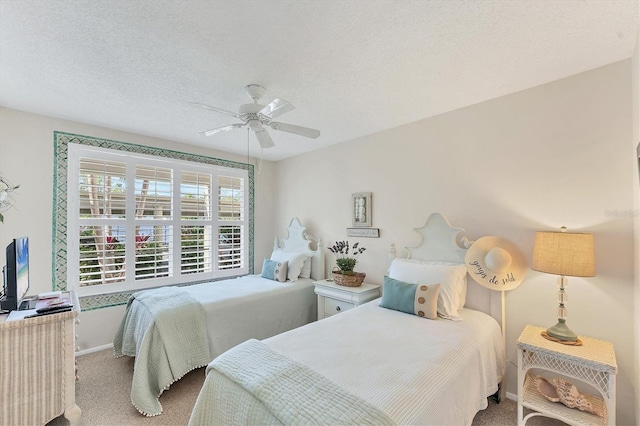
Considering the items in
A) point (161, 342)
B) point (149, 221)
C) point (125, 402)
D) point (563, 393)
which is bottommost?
point (125, 402)

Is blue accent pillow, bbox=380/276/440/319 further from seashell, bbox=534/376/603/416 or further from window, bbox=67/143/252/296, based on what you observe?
window, bbox=67/143/252/296

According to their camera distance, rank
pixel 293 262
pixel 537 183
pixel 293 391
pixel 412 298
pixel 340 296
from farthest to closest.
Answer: pixel 293 262, pixel 340 296, pixel 412 298, pixel 537 183, pixel 293 391

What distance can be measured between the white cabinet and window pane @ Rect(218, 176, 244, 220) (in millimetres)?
2333

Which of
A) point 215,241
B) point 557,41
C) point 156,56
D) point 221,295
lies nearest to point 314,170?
point 215,241

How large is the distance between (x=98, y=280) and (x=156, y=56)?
2.62m

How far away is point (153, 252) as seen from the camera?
11.6 feet

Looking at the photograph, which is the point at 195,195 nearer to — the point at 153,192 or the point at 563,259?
the point at 153,192

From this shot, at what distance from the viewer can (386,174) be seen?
3.23m

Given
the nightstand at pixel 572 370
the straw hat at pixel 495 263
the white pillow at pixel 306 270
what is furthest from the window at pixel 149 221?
the nightstand at pixel 572 370

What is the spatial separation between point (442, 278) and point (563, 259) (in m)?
0.82

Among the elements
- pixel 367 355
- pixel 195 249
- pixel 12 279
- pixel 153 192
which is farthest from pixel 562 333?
pixel 153 192

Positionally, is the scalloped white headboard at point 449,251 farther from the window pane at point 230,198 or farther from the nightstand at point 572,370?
the window pane at point 230,198

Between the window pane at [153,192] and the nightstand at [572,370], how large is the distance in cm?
389

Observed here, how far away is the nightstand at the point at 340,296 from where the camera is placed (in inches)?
117
